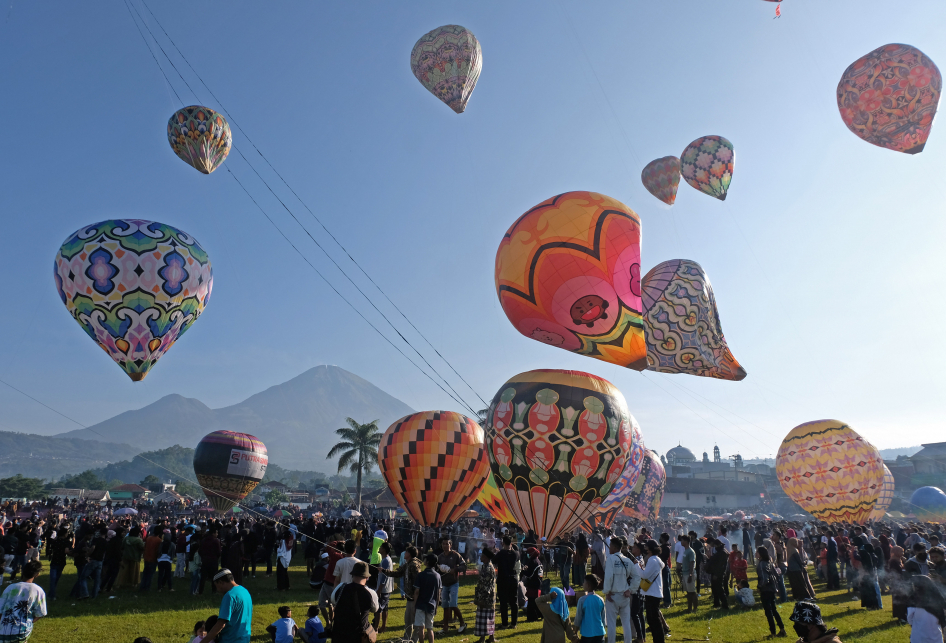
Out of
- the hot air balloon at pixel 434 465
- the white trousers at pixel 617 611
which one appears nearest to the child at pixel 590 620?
the white trousers at pixel 617 611

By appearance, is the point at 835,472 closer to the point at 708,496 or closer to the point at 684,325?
the point at 684,325

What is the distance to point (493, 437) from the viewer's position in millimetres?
16953

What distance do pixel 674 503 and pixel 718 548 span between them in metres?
76.6

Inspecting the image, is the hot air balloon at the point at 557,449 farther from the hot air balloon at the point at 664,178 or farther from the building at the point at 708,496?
the building at the point at 708,496

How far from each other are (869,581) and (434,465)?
46.1 ft

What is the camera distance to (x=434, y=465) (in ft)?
75.1

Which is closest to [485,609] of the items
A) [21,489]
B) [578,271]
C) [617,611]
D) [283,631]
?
[617,611]

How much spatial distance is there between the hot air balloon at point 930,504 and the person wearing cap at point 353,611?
159 ft

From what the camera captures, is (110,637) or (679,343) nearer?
(110,637)

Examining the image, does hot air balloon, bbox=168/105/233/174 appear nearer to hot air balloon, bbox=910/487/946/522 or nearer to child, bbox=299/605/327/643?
child, bbox=299/605/327/643

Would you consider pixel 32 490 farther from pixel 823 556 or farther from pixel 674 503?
pixel 823 556

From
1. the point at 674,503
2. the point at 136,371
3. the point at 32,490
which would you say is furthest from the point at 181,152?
the point at 32,490

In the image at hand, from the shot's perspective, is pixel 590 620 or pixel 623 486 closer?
pixel 590 620

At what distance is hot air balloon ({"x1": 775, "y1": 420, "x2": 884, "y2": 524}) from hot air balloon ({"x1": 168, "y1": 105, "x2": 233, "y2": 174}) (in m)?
27.6
